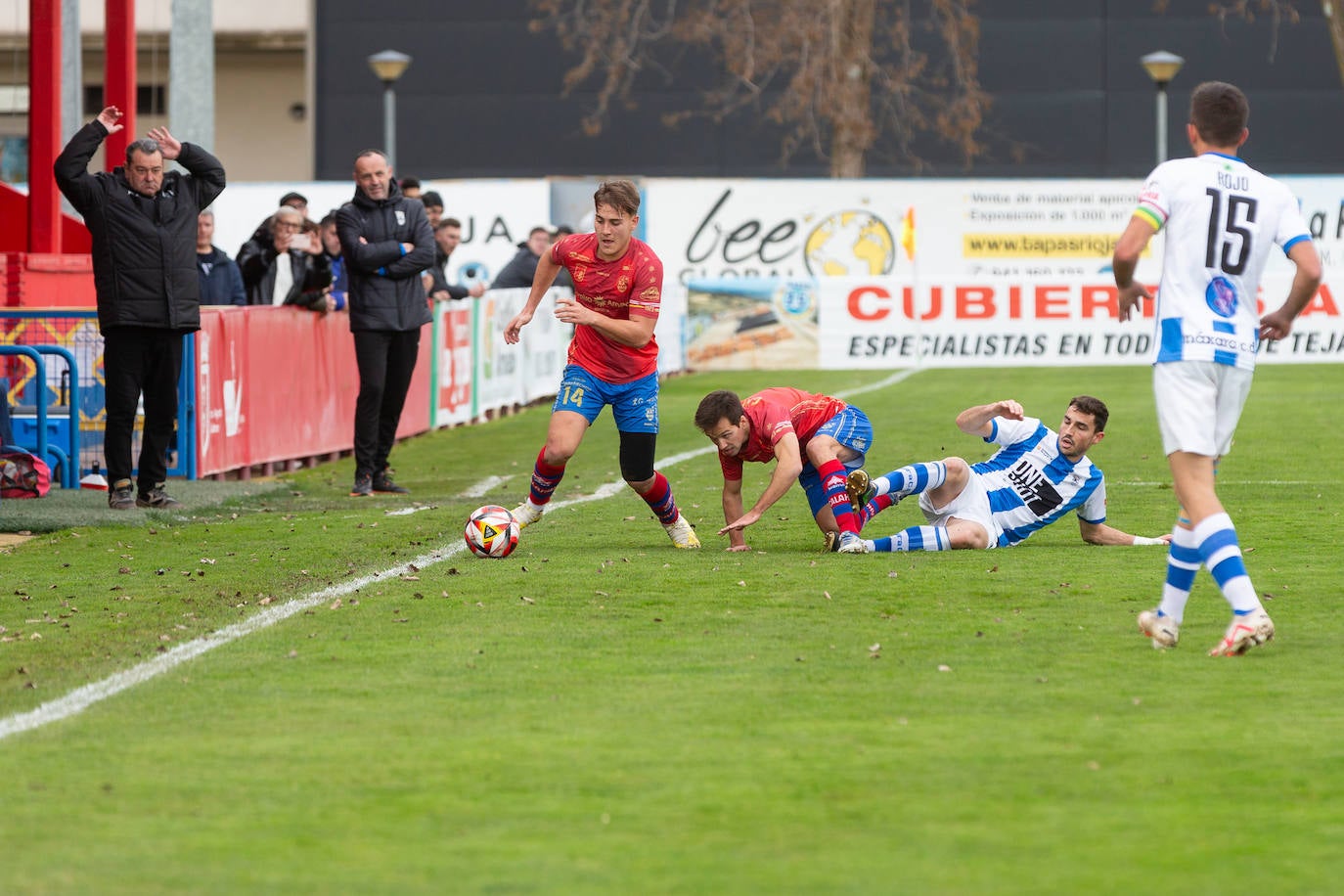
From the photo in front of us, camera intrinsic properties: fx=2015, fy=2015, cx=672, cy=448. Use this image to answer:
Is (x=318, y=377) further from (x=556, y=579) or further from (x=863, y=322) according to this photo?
(x=863, y=322)

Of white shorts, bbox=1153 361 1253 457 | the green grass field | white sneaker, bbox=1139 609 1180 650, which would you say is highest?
white shorts, bbox=1153 361 1253 457

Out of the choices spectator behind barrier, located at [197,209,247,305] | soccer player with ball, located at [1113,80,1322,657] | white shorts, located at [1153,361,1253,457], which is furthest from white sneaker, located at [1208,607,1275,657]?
spectator behind barrier, located at [197,209,247,305]

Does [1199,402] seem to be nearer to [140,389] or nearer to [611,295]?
[611,295]

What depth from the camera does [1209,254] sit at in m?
6.67

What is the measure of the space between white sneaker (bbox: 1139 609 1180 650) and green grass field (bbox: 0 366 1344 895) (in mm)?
68

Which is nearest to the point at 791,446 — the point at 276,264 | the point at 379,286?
the point at 379,286

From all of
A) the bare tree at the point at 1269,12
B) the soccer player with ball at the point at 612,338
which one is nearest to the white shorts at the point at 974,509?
the soccer player with ball at the point at 612,338

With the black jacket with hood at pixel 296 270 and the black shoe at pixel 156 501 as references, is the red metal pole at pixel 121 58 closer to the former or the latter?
the black jacket with hood at pixel 296 270

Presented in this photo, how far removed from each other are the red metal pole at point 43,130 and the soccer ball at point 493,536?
9.38 m

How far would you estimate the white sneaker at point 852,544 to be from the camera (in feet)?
31.3

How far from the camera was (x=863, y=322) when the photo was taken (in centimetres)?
3103

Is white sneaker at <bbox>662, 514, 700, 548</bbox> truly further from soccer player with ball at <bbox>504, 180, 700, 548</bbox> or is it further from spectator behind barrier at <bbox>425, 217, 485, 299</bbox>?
spectator behind barrier at <bbox>425, 217, 485, 299</bbox>

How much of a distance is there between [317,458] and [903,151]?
2930 centimetres

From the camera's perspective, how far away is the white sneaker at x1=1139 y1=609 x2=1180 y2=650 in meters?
6.80
